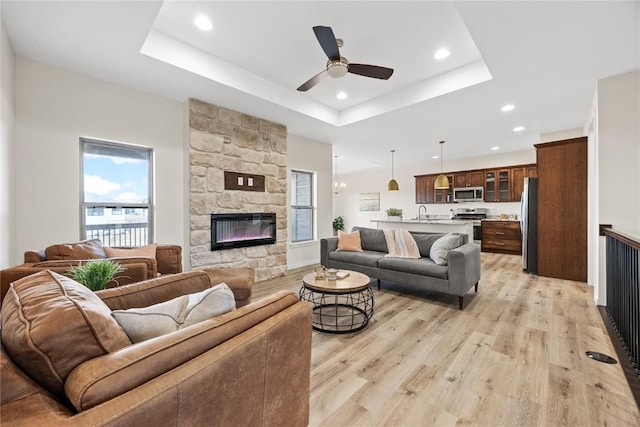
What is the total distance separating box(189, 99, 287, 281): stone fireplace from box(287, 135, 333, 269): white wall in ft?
1.32

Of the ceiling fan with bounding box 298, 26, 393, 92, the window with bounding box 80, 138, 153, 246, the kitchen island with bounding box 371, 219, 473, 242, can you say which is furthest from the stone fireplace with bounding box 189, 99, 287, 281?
the kitchen island with bounding box 371, 219, 473, 242

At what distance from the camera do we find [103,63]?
2725 mm

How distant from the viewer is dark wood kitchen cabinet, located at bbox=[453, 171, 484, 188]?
23.1 feet

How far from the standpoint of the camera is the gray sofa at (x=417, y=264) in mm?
2969

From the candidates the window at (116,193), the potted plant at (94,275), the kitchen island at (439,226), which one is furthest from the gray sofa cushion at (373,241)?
the potted plant at (94,275)

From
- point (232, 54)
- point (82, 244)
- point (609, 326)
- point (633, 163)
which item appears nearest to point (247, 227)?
point (82, 244)

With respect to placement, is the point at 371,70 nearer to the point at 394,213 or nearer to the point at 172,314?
the point at 172,314

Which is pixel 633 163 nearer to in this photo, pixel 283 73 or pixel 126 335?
pixel 283 73

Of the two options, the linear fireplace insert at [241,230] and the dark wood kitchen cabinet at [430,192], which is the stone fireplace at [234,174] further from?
the dark wood kitchen cabinet at [430,192]

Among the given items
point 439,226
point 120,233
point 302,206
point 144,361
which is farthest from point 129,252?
point 439,226

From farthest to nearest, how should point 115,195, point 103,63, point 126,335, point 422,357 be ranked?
point 115,195
point 103,63
point 422,357
point 126,335

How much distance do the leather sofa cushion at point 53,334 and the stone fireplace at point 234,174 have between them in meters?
2.95

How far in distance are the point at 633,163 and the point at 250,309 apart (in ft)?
13.6

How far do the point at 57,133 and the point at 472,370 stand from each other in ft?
14.6
